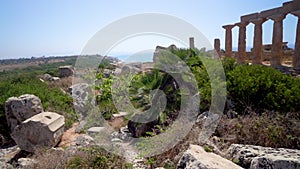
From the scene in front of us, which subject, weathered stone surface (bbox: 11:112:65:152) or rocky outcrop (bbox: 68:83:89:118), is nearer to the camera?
weathered stone surface (bbox: 11:112:65:152)

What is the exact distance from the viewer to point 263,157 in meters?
2.66

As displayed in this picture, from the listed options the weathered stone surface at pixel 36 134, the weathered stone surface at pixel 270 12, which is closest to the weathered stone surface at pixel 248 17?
the weathered stone surface at pixel 270 12

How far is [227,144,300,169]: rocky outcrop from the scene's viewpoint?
2549 millimetres

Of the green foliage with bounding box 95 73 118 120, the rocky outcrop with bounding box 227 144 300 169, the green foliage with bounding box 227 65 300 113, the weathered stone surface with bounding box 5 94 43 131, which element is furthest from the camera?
the green foliage with bounding box 95 73 118 120

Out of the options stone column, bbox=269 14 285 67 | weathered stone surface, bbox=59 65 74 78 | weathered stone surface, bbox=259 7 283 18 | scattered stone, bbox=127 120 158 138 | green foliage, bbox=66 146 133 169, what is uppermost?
weathered stone surface, bbox=259 7 283 18

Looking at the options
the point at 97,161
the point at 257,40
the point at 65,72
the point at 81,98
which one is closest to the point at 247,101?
the point at 97,161

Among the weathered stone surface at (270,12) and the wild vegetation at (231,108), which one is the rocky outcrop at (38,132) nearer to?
the wild vegetation at (231,108)

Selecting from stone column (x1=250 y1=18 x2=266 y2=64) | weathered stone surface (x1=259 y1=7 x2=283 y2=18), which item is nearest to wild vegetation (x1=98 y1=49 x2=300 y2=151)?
weathered stone surface (x1=259 y1=7 x2=283 y2=18)

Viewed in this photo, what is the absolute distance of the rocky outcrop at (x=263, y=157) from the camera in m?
2.55

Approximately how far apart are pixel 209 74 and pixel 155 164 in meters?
3.21

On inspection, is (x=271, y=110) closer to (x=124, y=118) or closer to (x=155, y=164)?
(x=155, y=164)

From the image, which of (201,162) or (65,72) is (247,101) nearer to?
(201,162)

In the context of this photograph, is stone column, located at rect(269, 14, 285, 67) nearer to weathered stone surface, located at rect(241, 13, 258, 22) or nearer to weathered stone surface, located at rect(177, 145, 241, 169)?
weathered stone surface, located at rect(241, 13, 258, 22)

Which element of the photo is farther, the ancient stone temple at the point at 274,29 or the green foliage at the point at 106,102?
the ancient stone temple at the point at 274,29
